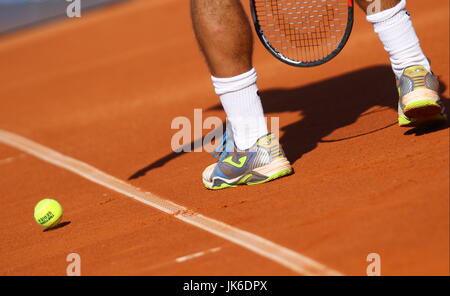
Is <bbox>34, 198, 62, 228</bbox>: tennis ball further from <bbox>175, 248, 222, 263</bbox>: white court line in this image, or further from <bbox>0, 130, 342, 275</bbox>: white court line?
<bbox>175, 248, 222, 263</bbox>: white court line

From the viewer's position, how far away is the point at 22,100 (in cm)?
934

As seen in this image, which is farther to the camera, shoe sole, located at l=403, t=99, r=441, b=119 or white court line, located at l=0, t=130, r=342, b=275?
shoe sole, located at l=403, t=99, r=441, b=119

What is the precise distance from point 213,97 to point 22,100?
3332mm

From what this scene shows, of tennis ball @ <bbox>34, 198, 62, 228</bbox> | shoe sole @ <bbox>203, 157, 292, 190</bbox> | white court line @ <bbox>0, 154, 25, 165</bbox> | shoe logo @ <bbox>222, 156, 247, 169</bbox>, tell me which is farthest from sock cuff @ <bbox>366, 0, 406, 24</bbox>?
white court line @ <bbox>0, 154, 25, 165</bbox>

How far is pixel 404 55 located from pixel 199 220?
1.29 m

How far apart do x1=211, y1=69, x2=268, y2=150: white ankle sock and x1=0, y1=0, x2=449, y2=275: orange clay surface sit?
266 millimetres

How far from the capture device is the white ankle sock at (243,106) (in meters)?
3.92

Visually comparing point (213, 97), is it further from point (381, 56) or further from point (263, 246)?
point (263, 246)

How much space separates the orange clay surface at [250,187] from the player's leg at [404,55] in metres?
0.13

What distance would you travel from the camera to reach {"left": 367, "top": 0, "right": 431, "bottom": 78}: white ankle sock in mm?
3883

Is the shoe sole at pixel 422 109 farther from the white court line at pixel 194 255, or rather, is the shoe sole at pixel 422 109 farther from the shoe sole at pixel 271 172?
the white court line at pixel 194 255

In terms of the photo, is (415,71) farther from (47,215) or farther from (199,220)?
(47,215)

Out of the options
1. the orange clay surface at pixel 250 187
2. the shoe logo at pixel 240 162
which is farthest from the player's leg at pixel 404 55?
the shoe logo at pixel 240 162
